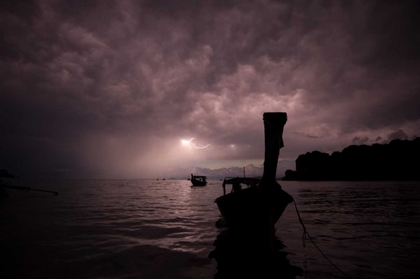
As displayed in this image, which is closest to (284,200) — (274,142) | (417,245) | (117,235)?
(274,142)

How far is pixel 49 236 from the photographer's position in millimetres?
11953

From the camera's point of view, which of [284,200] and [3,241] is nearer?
[284,200]

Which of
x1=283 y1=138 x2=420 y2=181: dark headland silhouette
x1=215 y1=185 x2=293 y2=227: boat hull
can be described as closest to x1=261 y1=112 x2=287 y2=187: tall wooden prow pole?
x1=215 y1=185 x2=293 y2=227: boat hull

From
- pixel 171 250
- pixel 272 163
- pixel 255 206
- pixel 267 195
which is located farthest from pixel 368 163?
pixel 171 250

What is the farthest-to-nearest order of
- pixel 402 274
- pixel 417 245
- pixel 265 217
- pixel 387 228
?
pixel 387 228
pixel 417 245
pixel 265 217
pixel 402 274

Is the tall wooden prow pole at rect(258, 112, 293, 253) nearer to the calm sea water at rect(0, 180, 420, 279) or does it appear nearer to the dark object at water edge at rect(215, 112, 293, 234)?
the dark object at water edge at rect(215, 112, 293, 234)

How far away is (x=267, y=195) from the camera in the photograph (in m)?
8.10

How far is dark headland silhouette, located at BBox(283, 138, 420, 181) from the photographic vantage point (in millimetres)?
128875

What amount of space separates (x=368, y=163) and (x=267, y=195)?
170m

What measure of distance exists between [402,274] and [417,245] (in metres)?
4.78

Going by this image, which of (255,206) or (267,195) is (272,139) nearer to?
(267,195)

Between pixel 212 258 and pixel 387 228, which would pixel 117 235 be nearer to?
pixel 212 258

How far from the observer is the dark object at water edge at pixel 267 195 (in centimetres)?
780

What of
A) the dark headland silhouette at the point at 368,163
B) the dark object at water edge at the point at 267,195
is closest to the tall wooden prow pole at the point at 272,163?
the dark object at water edge at the point at 267,195
